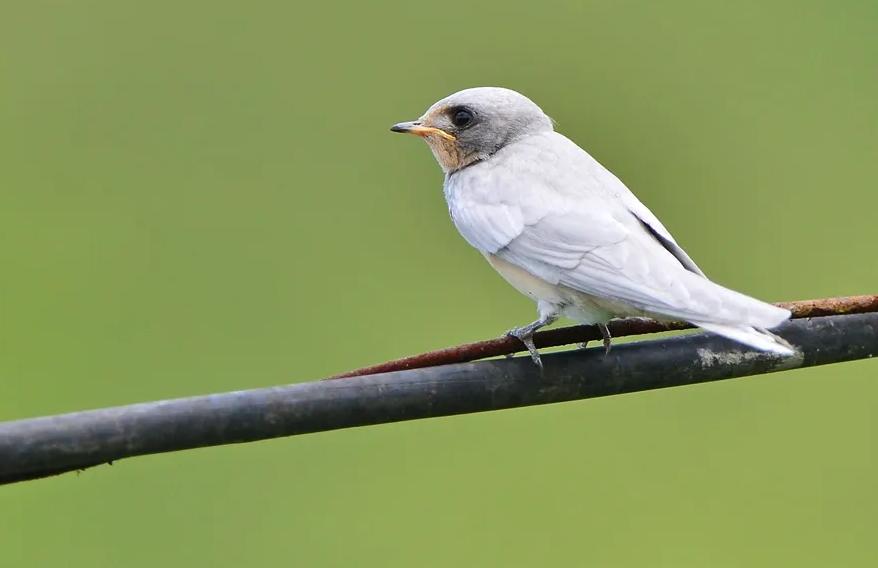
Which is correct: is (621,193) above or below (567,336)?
above

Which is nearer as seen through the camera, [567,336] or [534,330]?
[567,336]

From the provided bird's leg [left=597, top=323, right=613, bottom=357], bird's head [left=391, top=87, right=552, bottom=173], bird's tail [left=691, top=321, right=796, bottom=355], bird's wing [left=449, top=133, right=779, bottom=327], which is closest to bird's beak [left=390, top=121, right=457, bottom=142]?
bird's head [left=391, top=87, right=552, bottom=173]

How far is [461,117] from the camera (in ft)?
8.20

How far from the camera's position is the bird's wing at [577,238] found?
1.76 meters

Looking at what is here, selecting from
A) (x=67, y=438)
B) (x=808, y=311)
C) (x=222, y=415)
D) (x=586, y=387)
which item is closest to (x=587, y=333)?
(x=586, y=387)

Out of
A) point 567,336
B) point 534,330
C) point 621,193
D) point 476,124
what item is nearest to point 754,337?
point 567,336

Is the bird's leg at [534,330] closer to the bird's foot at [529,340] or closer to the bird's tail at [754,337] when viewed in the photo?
the bird's foot at [529,340]

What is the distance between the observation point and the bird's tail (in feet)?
5.28

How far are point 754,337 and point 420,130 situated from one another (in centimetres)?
109

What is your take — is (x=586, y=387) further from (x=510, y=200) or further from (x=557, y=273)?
(x=510, y=200)

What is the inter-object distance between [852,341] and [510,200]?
2.34 ft

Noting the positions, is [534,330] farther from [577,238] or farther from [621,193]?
[621,193]

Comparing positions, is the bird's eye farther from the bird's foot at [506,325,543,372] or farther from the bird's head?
the bird's foot at [506,325,543,372]

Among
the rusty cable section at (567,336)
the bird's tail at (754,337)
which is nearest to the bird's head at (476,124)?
the rusty cable section at (567,336)
